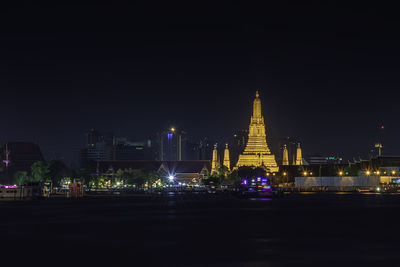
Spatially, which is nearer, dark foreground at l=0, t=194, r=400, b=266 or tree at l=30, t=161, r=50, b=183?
dark foreground at l=0, t=194, r=400, b=266

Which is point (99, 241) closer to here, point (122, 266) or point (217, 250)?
point (217, 250)

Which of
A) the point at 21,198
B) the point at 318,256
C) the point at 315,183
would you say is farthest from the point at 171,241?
the point at 315,183

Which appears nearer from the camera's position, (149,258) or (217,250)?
(149,258)

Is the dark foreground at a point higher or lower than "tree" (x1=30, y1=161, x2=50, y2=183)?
lower

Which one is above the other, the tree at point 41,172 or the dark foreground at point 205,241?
the tree at point 41,172

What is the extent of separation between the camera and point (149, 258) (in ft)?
77.9

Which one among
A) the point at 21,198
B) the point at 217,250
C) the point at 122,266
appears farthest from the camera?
the point at 21,198

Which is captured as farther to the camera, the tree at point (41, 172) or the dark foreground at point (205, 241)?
the tree at point (41, 172)

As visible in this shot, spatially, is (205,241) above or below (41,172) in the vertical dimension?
below

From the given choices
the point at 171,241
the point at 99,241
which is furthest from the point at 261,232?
the point at 99,241

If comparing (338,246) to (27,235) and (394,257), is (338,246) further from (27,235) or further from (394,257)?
(27,235)

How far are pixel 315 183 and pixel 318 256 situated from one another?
14340cm

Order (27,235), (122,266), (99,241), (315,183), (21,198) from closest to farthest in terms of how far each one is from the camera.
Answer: (122,266), (99,241), (27,235), (21,198), (315,183)

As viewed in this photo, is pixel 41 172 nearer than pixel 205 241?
No
